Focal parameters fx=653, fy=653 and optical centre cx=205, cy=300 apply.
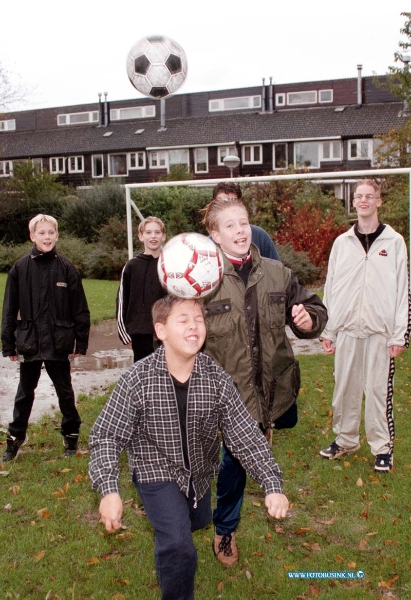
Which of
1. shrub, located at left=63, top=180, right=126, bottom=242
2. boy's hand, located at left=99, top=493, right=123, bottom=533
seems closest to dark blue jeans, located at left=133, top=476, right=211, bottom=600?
boy's hand, located at left=99, top=493, right=123, bottom=533

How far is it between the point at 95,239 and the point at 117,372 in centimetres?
1900

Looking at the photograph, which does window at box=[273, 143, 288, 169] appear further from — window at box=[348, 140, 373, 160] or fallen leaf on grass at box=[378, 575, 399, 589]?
fallen leaf on grass at box=[378, 575, 399, 589]

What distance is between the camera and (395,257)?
5.47 metres

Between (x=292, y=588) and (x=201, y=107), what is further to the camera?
(x=201, y=107)

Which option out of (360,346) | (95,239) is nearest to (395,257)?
(360,346)

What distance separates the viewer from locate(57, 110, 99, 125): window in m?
63.2

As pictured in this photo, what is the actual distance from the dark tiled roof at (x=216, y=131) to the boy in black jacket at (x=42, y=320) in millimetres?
40123

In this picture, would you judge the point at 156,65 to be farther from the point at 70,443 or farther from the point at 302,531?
the point at 302,531

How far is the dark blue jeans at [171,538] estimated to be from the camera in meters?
2.98

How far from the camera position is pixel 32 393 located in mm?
6035

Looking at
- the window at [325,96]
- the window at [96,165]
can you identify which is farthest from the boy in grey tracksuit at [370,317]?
the window at [325,96]

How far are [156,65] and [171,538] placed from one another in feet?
23.2

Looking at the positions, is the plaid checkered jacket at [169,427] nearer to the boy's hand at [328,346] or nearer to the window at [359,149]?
the boy's hand at [328,346]

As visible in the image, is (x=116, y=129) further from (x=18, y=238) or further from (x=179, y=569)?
(x=179, y=569)
